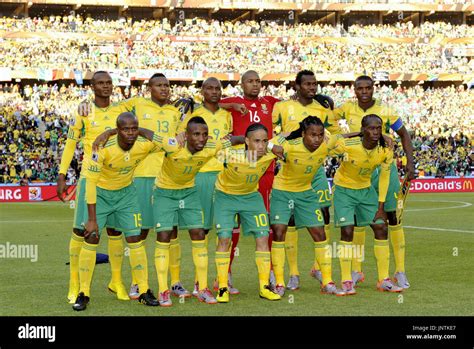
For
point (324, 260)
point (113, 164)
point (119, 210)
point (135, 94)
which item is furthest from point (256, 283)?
point (135, 94)

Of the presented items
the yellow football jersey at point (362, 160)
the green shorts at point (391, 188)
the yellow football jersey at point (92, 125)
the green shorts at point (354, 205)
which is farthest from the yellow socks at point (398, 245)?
the yellow football jersey at point (92, 125)

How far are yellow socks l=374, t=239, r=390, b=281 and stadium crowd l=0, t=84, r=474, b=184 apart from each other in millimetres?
26821

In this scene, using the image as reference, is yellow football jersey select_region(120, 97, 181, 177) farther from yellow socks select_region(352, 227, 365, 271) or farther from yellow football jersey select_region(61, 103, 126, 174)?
yellow socks select_region(352, 227, 365, 271)

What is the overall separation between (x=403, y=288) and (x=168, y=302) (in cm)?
299

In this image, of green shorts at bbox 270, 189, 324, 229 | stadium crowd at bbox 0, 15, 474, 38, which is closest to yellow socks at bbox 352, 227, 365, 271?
green shorts at bbox 270, 189, 324, 229

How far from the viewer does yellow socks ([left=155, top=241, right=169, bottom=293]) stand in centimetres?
906

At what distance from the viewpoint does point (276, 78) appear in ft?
179

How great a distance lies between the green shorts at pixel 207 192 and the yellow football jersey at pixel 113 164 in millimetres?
1102

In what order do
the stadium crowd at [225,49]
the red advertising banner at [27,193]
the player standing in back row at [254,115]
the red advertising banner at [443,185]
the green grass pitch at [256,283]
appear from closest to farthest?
the green grass pitch at [256,283], the player standing in back row at [254,115], the red advertising banner at [27,193], the red advertising banner at [443,185], the stadium crowd at [225,49]

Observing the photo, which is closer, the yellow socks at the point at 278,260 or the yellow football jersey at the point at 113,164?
the yellow football jersey at the point at 113,164

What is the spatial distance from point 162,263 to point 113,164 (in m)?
1.24

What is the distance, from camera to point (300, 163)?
385 inches

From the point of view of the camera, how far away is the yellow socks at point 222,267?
937 centimetres

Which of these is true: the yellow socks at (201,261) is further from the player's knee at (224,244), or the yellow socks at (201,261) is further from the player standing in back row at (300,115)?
the player standing in back row at (300,115)
